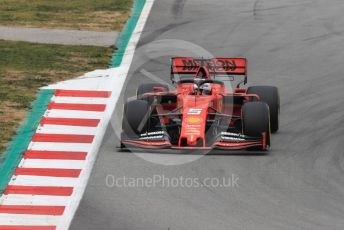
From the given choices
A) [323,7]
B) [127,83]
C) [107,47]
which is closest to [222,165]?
[127,83]

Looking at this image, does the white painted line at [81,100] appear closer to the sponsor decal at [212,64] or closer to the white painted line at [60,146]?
the sponsor decal at [212,64]

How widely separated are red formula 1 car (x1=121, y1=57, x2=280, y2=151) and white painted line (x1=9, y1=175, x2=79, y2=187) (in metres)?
1.65

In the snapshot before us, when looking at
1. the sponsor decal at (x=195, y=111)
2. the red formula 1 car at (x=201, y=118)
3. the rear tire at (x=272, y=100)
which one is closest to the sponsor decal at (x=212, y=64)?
the red formula 1 car at (x=201, y=118)

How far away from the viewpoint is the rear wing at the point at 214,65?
21.3 metres

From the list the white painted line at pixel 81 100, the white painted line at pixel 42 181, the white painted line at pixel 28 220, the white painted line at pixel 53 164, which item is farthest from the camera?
the white painted line at pixel 81 100

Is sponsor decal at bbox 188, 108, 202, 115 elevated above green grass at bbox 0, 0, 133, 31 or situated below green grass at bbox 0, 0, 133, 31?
below

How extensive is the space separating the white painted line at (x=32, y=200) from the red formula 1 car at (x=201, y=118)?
255 centimetres

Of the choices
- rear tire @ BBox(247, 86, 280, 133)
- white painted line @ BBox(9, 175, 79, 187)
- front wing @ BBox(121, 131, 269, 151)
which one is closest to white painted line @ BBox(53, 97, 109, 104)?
rear tire @ BBox(247, 86, 280, 133)

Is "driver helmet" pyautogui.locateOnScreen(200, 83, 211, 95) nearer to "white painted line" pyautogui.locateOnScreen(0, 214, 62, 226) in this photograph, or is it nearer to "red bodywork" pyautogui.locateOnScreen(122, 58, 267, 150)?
A: "red bodywork" pyautogui.locateOnScreen(122, 58, 267, 150)

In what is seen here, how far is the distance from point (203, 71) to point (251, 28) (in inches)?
323

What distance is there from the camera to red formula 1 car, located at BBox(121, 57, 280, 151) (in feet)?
62.8

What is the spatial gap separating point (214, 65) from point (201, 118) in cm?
224

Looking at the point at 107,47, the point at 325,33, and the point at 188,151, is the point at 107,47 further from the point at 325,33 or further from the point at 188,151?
the point at 188,151

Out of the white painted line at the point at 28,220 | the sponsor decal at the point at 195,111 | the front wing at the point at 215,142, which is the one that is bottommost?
the white painted line at the point at 28,220
